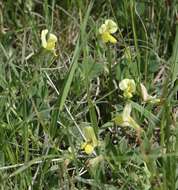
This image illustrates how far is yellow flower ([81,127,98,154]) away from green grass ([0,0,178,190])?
0.07ft

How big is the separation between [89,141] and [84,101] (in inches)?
11.0

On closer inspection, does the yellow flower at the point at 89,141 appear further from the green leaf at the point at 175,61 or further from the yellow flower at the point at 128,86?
the green leaf at the point at 175,61

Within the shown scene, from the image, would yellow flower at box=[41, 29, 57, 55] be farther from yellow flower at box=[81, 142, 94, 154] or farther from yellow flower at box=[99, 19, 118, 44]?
yellow flower at box=[81, 142, 94, 154]

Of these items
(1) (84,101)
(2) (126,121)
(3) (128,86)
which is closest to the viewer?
(2) (126,121)

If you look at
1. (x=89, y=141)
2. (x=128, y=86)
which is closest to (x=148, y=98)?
(x=128, y=86)

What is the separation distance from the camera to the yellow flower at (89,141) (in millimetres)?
1356

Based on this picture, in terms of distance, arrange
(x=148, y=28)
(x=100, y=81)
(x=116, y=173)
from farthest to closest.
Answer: (x=148, y=28) → (x=100, y=81) → (x=116, y=173)

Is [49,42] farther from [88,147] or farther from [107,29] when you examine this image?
[88,147]

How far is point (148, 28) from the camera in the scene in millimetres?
1866

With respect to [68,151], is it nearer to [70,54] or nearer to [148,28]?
[70,54]

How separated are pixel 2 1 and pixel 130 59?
0.55 meters

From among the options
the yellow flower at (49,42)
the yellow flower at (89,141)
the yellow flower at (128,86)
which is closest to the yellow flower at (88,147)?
the yellow flower at (89,141)

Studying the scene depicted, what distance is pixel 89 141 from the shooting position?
1377 millimetres

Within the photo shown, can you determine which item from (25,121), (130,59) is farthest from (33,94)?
(130,59)
